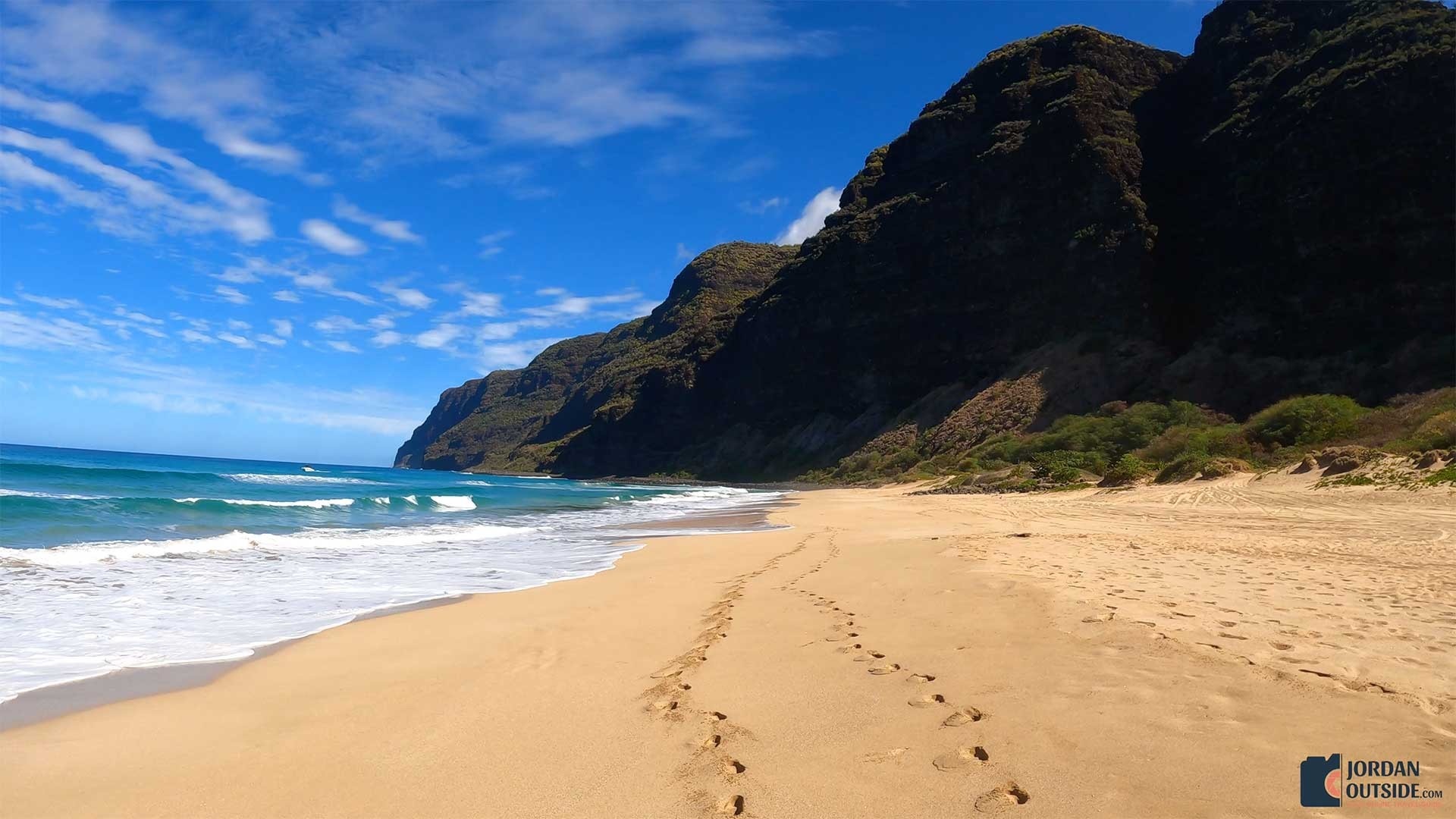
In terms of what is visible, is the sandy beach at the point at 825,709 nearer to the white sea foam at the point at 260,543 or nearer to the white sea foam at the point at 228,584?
the white sea foam at the point at 228,584

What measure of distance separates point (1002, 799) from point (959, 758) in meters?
0.40

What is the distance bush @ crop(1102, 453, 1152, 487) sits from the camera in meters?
24.3

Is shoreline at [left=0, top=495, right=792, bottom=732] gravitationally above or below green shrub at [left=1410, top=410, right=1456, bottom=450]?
below

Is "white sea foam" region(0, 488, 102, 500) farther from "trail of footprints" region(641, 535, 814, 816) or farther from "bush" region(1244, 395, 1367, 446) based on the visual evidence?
"bush" region(1244, 395, 1367, 446)

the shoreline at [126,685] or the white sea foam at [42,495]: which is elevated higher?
the white sea foam at [42,495]

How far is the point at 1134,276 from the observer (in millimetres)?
49094

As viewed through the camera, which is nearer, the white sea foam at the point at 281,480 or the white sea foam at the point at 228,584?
the white sea foam at the point at 228,584

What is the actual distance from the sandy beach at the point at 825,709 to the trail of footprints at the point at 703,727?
0.02m

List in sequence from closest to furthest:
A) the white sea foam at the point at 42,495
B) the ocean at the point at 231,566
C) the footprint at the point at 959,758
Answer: the footprint at the point at 959,758 < the ocean at the point at 231,566 < the white sea foam at the point at 42,495

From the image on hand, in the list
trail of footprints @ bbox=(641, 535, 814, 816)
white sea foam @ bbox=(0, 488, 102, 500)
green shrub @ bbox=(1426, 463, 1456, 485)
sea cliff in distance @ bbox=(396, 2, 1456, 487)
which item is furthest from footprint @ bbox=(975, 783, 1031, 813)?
white sea foam @ bbox=(0, 488, 102, 500)

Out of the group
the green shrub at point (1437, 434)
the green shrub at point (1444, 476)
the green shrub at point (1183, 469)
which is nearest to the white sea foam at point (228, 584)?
the green shrub at point (1444, 476)

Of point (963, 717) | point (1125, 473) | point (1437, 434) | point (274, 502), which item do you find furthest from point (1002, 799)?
point (274, 502)

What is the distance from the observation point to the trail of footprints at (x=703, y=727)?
10.0 ft

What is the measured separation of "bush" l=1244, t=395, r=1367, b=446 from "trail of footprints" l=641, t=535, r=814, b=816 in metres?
26.0
